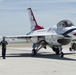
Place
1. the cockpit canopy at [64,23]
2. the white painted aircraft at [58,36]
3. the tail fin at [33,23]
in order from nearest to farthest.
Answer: the white painted aircraft at [58,36]
the cockpit canopy at [64,23]
the tail fin at [33,23]

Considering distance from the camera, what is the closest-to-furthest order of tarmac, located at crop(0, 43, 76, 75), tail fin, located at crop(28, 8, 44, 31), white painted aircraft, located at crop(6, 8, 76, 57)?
tarmac, located at crop(0, 43, 76, 75) → white painted aircraft, located at crop(6, 8, 76, 57) → tail fin, located at crop(28, 8, 44, 31)

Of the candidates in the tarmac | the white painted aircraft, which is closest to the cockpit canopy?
the white painted aircraft

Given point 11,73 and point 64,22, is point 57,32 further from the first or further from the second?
point 11,73

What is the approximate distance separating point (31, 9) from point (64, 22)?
31.3 ft

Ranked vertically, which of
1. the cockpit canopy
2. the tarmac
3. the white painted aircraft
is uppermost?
the cockpit canopy

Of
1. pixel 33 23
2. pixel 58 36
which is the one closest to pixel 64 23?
pixel 58 36

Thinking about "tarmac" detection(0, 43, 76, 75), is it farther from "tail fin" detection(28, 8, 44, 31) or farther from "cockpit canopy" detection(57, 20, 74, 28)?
"tail fin" detection(28, 8, 44, 31)

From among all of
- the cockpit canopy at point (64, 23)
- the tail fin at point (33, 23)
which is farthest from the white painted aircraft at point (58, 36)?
the tail fin at point (33, 23)

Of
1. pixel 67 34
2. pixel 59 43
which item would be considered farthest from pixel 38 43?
pixel 67 34

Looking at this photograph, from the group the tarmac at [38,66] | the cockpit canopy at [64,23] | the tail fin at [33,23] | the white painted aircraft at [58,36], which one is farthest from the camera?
the tail fin at [33,23]

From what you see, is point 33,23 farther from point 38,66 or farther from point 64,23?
point 38,66

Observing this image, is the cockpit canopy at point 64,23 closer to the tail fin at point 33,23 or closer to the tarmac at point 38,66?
the tarmac at point 38,66

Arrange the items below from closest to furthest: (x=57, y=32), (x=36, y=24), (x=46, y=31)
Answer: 1. (x=57, y=32)
2. (x=46, y=31)
3. (x=36, y=24)

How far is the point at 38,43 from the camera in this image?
26547 mm
